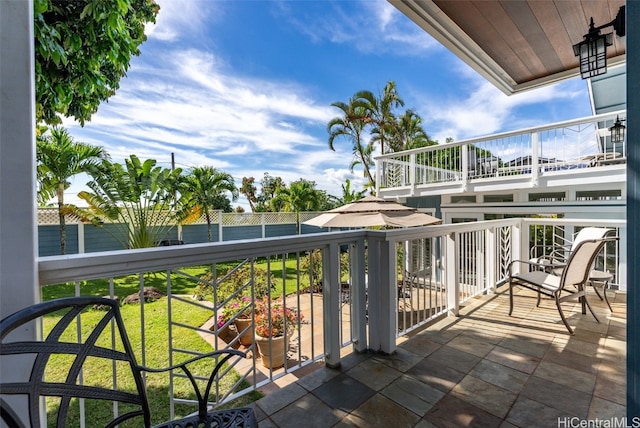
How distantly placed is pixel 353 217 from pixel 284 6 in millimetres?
4825

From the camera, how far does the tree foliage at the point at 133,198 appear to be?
7.77m

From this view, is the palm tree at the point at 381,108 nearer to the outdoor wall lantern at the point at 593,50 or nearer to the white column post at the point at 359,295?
the outdoor wall lantern at the point at 593,50

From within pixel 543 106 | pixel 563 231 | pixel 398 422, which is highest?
pixel 543 106

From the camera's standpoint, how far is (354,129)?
1391 cm

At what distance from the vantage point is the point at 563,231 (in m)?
5.08

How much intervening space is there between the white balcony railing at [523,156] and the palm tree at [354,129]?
5.57 m

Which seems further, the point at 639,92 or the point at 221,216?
the point at 221,216

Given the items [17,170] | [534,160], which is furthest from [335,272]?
[534,160]

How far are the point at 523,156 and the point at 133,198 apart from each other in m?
10.0

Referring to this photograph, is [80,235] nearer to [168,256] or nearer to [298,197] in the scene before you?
[298,197]

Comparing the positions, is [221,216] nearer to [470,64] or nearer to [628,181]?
[470,64]

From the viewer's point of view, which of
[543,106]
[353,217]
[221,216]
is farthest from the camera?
[221,216]

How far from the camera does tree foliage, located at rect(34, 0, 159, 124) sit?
219 centimetres

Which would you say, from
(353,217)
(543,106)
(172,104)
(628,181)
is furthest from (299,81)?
(628,181)
